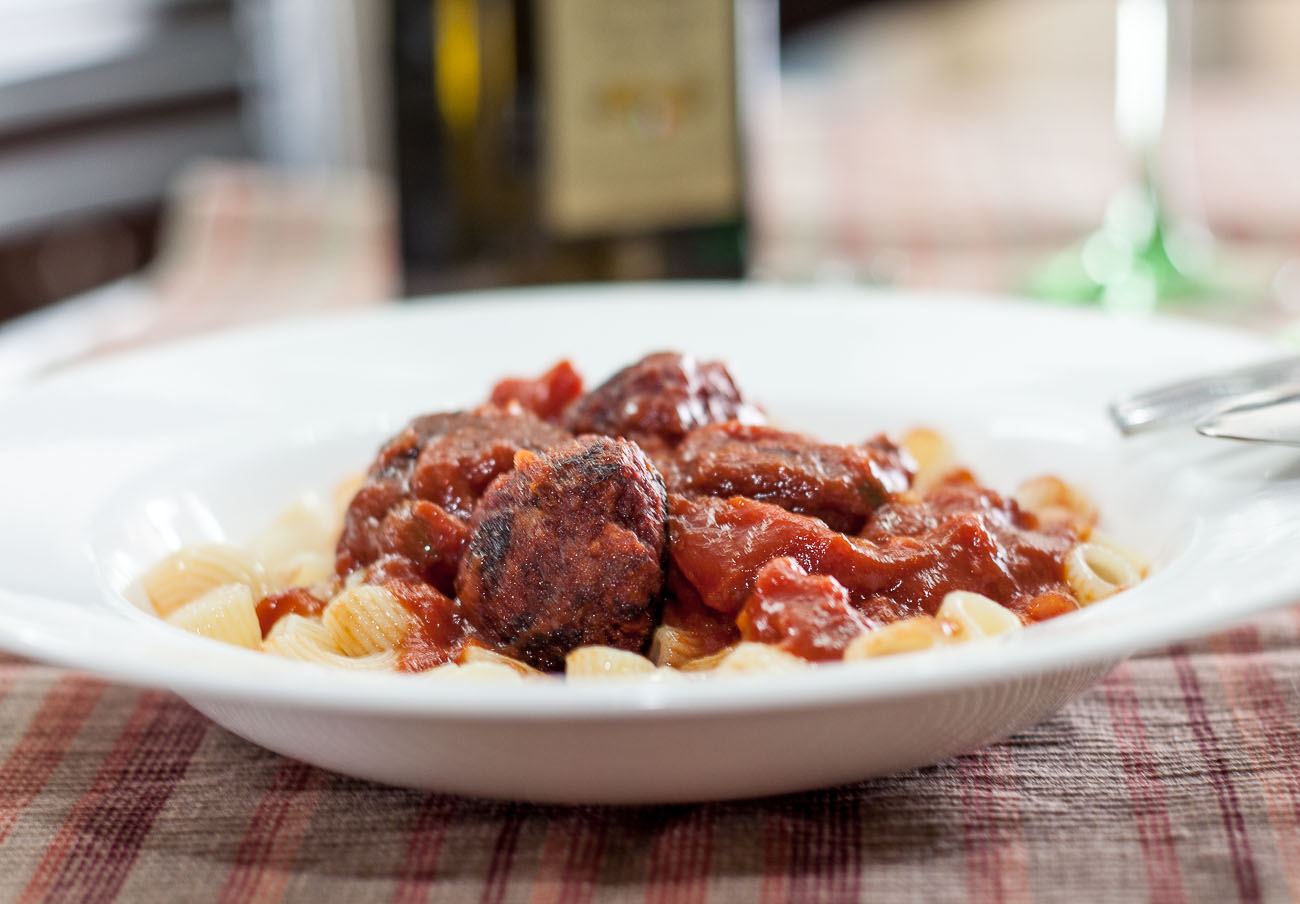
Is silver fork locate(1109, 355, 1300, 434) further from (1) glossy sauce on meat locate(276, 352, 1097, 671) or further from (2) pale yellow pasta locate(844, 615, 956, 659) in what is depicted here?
(2) pale yellow pasta locate(844, 615, 956, 659)

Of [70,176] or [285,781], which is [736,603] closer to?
[285,781]

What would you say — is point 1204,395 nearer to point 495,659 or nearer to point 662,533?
point 662,533

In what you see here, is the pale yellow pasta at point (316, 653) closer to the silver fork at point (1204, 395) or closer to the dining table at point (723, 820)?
the dining table at point (723, 820)

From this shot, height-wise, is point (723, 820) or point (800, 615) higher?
point (800, 615)

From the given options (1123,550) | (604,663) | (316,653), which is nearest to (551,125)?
(1123,550)

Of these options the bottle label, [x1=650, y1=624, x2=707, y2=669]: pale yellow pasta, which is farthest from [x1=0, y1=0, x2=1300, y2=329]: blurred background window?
[x1=650, y1=624, x2=707, y2=669]: pale yellow pasta
